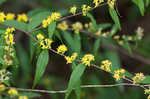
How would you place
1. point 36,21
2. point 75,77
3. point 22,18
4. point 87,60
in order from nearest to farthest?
1. point 75,77
2. point 87,60
3. point 36,21
4. point 22,18

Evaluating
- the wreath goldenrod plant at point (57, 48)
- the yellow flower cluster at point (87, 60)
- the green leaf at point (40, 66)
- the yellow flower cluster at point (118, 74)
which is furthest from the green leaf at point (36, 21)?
the yellow flower cluster at point (118, 74)

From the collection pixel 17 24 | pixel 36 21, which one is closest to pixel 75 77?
pixel 36 21

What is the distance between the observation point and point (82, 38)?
9.82ft

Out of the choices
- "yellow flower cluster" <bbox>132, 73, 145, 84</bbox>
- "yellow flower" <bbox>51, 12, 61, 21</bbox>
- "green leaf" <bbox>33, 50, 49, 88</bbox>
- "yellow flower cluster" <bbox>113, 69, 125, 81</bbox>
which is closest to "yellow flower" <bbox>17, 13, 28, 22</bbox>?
"yellow flower" <bbox>51, 12, 61, 21</bbox>

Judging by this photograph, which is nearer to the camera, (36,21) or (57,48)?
(57,48)

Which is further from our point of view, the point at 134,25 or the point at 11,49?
the point at 134,25

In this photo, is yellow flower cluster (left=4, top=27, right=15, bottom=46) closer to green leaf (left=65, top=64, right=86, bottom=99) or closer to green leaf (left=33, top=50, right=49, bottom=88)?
green leaf (left=33, top=50, right=49, bottom=88)

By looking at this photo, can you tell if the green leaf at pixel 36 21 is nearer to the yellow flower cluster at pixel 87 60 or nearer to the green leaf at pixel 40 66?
the green leaf at pixel 40 66

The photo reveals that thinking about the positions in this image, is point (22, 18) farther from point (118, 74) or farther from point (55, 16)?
point (118, 74)

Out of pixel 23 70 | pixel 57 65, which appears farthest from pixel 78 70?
pixel 57 65

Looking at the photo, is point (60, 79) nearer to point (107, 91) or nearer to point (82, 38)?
point (107, 91)

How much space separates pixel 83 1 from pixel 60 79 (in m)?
2.37

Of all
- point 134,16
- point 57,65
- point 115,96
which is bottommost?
point 115,96

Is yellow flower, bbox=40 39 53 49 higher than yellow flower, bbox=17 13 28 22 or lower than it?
lower
